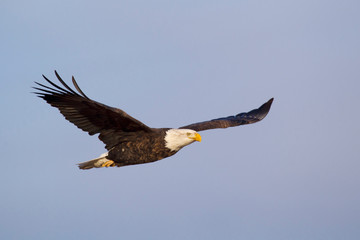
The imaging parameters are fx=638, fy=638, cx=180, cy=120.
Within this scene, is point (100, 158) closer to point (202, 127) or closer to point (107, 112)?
point (107, 112)

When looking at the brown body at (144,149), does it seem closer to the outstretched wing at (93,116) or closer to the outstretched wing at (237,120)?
the outstretched wing at (93,116)

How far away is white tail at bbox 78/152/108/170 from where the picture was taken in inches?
428

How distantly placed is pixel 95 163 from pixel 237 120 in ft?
11.8

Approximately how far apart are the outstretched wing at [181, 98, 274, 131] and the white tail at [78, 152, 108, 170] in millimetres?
2118

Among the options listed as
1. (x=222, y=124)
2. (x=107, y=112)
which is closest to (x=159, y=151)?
(x=107, y=112)

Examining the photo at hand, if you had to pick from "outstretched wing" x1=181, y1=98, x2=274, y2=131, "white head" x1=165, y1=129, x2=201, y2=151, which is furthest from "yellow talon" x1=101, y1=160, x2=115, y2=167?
"outstretched wing" x1=181, y1=98, x2=274, y2=131

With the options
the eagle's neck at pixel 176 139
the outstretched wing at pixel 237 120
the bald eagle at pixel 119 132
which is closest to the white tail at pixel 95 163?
the bald eagle at pixel 119 132

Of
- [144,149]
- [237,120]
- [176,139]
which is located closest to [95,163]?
[144,149]

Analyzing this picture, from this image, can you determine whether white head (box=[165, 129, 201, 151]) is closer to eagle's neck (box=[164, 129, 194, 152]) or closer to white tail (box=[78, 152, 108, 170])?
eagle's neck (box=[164, 129, 194, 152])

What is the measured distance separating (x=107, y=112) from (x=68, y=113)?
0.69 metres

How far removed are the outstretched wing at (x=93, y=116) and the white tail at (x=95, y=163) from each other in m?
0.28

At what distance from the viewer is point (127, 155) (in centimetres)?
1055

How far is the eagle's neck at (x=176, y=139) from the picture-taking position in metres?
10.3

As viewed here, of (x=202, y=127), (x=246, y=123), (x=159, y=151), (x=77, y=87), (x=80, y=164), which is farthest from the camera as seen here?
(x=246, y=123)
